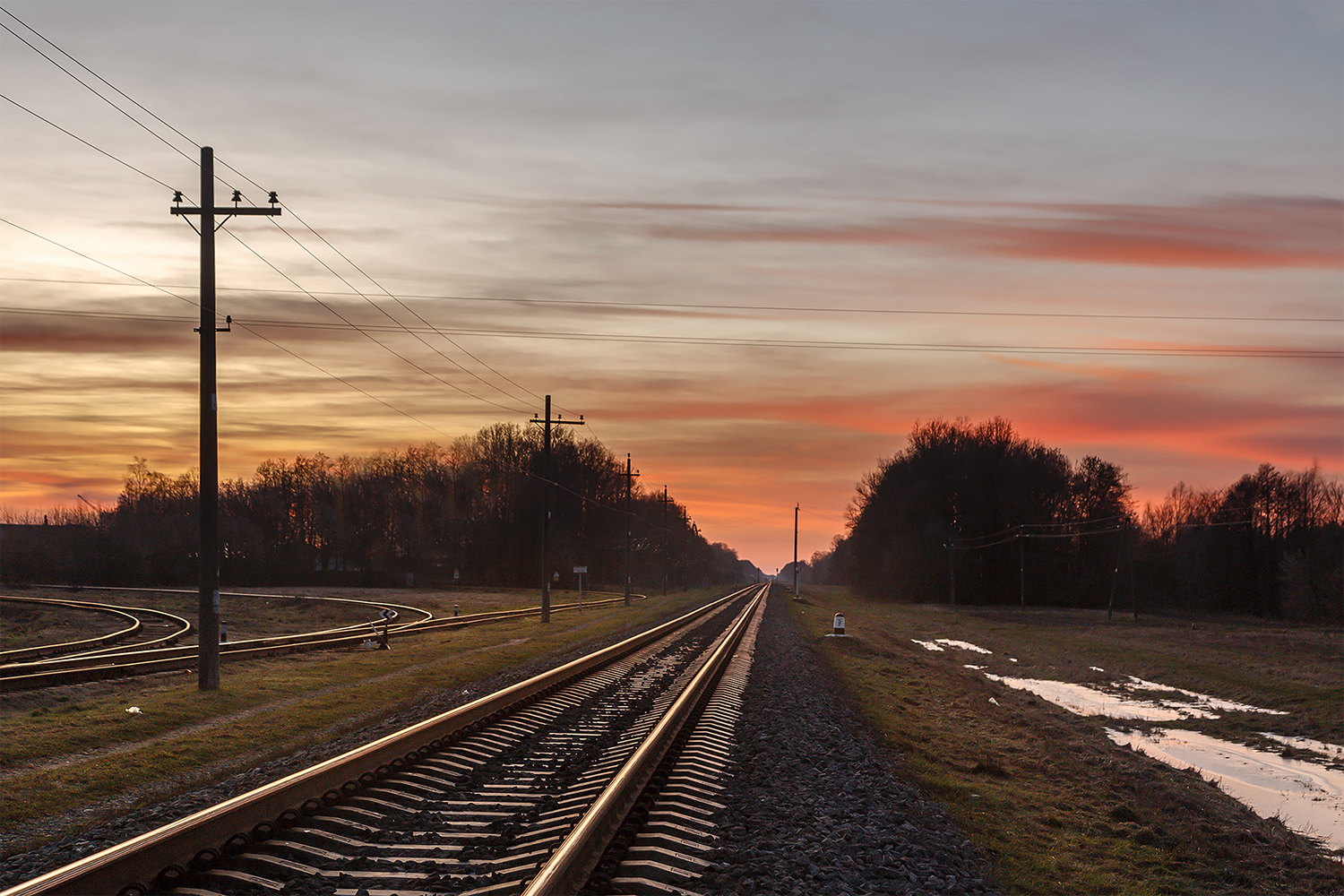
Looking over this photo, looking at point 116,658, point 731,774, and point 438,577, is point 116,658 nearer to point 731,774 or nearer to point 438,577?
point 731,774

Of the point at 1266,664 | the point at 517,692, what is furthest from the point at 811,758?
the point at 1266,664

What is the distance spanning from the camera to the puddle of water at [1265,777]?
1368cm

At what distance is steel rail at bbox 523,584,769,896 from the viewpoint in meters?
6.06

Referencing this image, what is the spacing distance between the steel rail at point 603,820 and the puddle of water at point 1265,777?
7.95 metres

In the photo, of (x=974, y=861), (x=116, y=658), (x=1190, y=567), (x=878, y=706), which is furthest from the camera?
(x=1190, y=567)

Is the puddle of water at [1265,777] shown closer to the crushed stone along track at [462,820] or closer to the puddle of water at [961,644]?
the crushed stone along track at [462,820]

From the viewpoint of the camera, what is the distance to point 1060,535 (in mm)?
102750

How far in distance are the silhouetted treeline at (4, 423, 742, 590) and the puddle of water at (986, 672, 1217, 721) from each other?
206 ft

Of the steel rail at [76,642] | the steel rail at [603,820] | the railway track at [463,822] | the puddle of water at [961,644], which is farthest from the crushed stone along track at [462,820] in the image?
the puddle of water at [961,644]

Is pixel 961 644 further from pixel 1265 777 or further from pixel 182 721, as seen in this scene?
pixel 182 721

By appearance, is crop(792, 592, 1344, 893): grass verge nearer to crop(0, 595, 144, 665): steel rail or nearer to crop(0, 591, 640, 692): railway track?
crop(0, 591, 640, 692): railway track

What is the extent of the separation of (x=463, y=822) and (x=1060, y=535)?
103669mm

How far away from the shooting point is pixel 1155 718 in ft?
80.2

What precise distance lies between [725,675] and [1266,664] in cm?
2498
